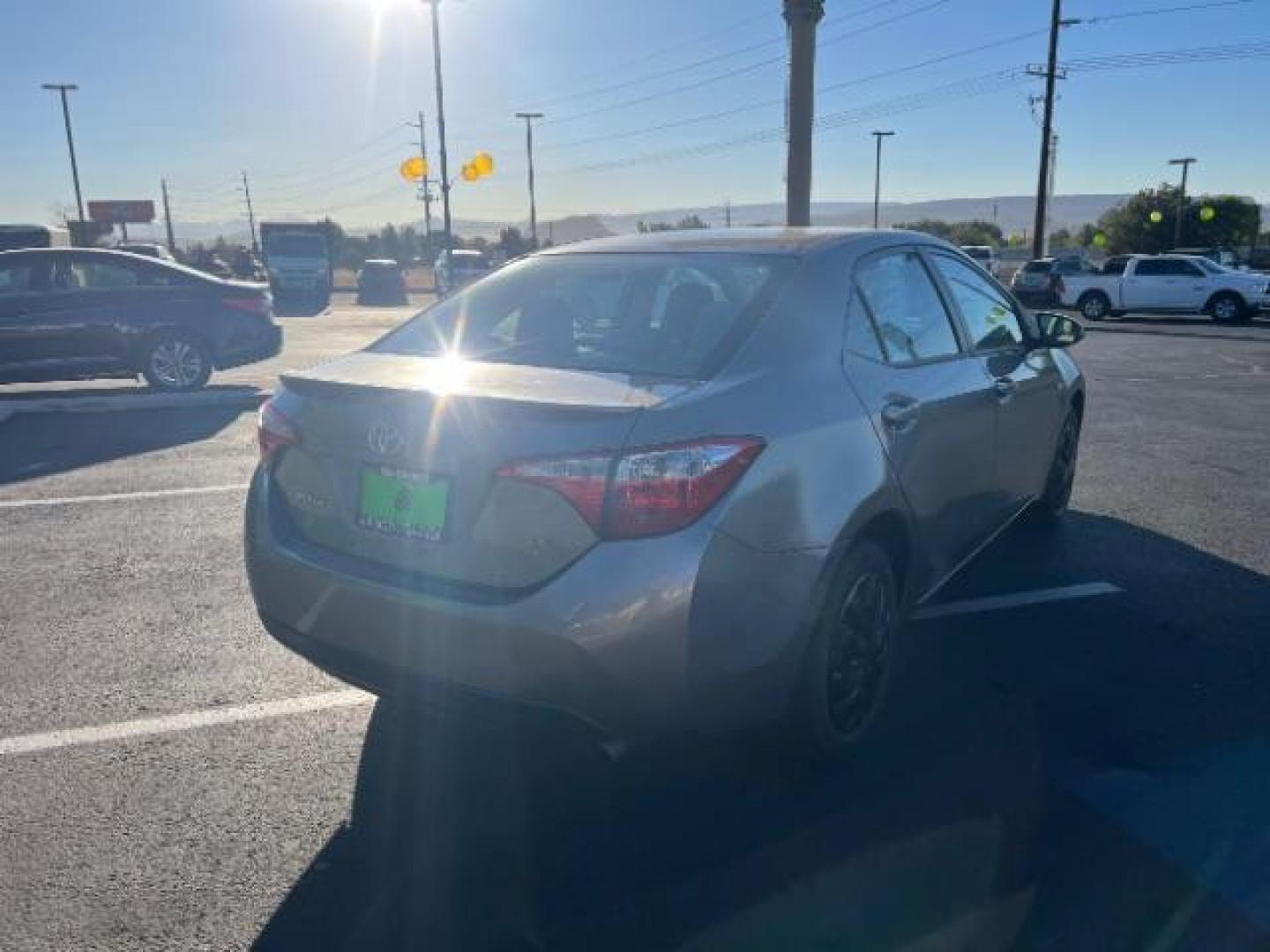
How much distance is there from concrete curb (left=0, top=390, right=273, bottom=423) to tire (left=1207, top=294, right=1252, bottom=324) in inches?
866

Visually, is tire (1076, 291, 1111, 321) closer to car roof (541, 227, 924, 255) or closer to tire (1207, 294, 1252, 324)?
tire (1207, 294, 1252, 324)

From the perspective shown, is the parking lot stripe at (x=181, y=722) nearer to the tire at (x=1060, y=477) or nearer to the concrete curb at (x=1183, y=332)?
the tire at (x=1060, y=477)

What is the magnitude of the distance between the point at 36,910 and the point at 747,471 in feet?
6.96

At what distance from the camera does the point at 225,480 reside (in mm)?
7062

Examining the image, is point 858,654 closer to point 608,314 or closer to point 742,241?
point 608,314

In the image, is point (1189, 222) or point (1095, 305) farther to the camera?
point (1189, 222)

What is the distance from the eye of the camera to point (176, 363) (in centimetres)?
1106

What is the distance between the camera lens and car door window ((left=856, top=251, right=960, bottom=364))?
135 inches

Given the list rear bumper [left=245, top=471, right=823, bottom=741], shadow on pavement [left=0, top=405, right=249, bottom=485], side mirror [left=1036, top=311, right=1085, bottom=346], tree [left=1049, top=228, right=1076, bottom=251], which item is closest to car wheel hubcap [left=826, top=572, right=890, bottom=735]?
rear bumper [left=245, top=471, right=823, bottom=741]

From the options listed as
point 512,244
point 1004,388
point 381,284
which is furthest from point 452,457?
point 512,244

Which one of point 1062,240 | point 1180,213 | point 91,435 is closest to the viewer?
point 91,435

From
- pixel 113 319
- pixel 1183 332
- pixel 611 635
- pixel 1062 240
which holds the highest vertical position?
pixel 1062 240

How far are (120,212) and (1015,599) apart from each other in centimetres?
7125

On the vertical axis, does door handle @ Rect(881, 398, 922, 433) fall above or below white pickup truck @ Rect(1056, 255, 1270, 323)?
above
